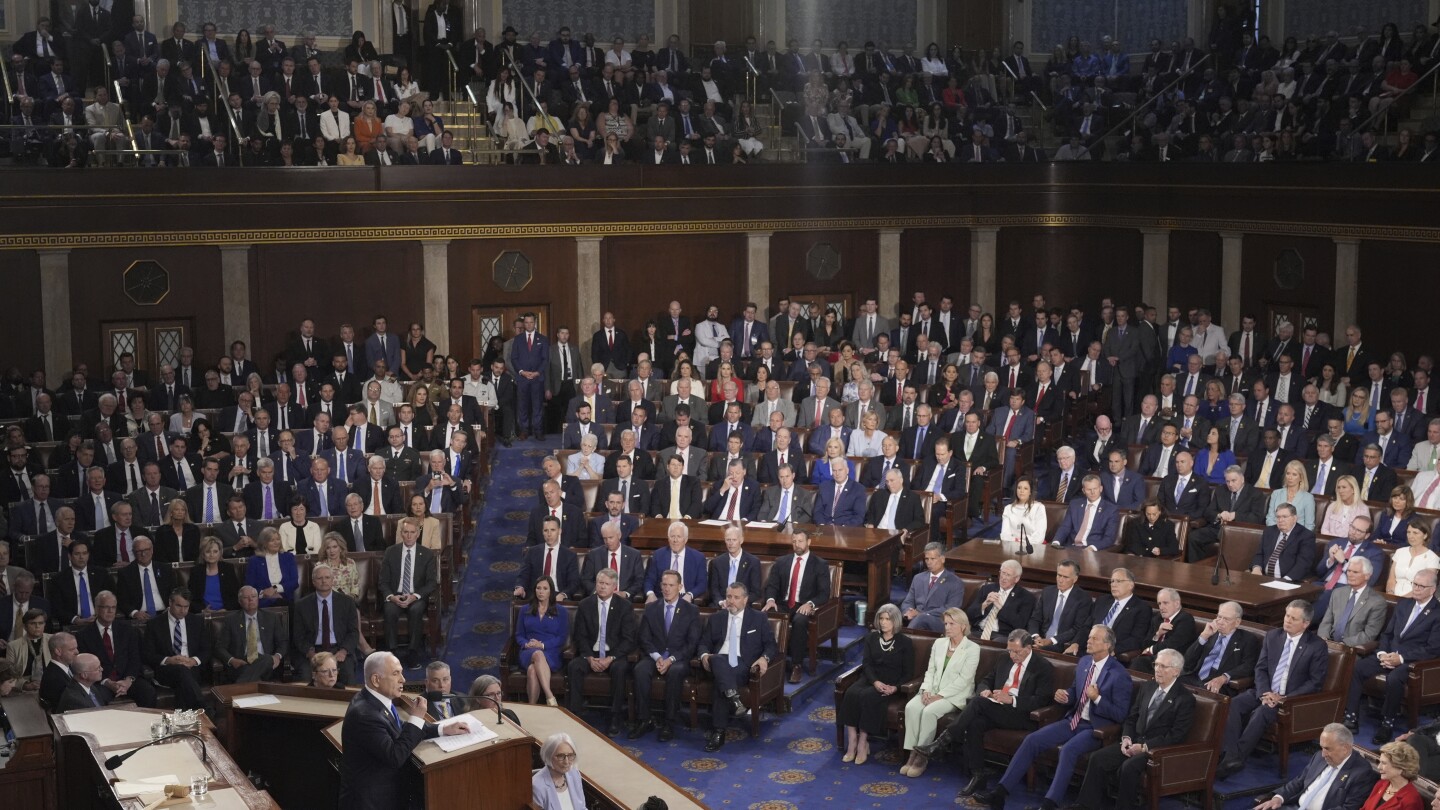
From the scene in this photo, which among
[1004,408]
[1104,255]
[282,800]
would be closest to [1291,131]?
[1104,255]

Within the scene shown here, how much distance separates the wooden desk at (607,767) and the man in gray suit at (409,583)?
2444 mm

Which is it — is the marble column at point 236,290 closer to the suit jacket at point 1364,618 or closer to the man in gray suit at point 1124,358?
the man in gray suit at point 1124,358

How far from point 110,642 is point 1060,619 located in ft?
20.5

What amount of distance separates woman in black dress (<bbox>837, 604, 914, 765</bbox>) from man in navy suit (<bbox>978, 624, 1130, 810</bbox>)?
0.92 meters

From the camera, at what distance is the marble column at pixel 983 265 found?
859 inches

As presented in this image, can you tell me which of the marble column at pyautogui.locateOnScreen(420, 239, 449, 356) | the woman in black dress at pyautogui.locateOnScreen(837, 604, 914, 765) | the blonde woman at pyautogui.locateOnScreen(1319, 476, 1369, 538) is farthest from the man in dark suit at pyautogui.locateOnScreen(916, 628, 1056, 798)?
the marble column at pyautogui.locateOnScreen(420, 239, 449, 356)

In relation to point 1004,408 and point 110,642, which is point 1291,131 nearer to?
point 1004,408

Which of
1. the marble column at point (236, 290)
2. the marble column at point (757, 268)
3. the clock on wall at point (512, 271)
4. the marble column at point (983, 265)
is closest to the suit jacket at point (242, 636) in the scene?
the marble column at point (236, 290)

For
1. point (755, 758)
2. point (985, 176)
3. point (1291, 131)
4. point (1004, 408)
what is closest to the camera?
point (755, 758)

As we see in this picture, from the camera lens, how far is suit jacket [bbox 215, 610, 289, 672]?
34.5ft

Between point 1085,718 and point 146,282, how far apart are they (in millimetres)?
12175

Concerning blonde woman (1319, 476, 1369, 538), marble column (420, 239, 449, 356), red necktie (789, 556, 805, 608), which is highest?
marble column (420, 239, 449, 356)

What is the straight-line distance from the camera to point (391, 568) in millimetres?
11594

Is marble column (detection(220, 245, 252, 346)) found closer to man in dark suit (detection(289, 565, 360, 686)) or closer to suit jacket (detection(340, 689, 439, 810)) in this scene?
man in dark suit (detection(289, 565, 360, 686))
